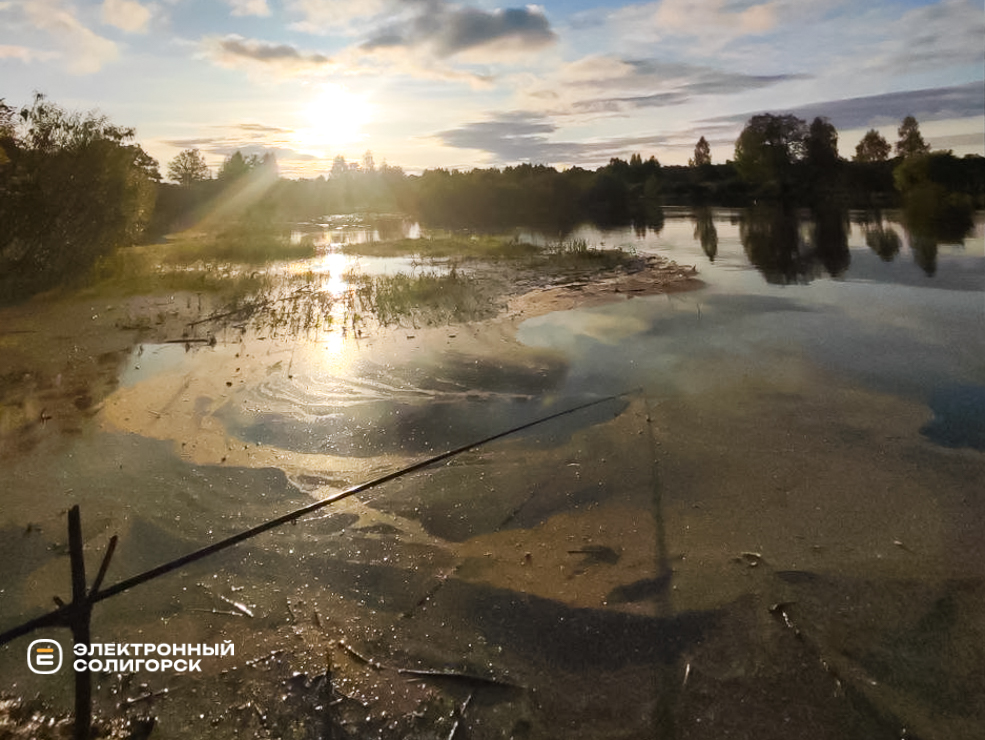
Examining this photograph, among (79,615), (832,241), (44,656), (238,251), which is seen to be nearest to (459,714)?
(79,615)

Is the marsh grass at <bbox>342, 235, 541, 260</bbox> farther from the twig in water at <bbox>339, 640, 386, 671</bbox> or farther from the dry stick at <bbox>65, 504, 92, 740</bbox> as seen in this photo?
the dry stick at <bbox>65, 504, 92, 740</bbox>

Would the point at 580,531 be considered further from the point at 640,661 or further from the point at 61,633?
the point at 61,633

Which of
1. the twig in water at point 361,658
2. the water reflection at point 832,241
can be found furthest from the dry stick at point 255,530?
the water reflection at point 832,241

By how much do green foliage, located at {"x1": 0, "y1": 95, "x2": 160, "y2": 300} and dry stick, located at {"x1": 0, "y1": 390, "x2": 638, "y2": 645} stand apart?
17.1 m

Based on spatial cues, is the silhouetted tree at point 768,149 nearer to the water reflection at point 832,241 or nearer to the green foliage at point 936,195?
the green foliage at point 936,195

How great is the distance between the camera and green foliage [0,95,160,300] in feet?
65.5

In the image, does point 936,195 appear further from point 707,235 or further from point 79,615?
point 79,615

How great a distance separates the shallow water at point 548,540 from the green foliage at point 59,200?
1220 cm

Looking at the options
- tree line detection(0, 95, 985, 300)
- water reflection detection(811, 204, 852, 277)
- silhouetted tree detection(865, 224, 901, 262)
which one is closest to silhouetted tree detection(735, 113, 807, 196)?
tree line detection(0, 95, 985, 300)

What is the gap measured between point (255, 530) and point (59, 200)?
74.0ft

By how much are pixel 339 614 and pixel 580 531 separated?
93.8 inches

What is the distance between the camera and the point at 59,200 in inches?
843

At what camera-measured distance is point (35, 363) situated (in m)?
12.1

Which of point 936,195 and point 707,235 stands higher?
point 936,195
